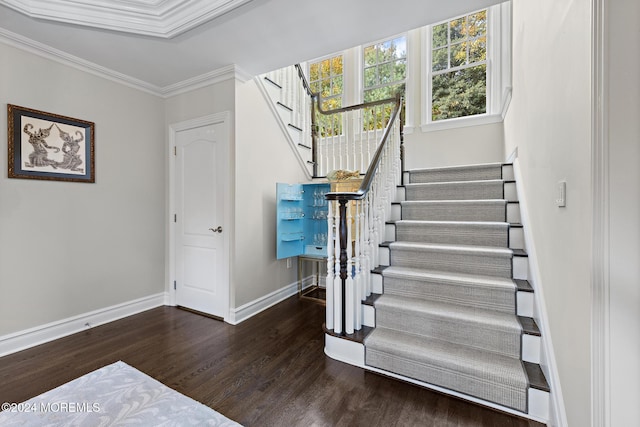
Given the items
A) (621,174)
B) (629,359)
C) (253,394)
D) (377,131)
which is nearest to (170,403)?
(253,394)

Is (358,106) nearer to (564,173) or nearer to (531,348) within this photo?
(564,173)

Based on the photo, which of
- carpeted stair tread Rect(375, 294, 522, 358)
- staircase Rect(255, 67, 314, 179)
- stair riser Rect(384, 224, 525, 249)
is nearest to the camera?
carpeted stair tread Rect(375, 294, 522, 358)

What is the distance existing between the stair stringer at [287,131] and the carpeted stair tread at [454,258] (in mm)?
1919

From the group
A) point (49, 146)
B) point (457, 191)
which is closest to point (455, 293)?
point (457, 191)

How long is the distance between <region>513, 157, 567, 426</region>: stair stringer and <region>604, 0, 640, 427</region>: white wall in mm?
661

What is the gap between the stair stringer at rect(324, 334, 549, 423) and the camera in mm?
1492

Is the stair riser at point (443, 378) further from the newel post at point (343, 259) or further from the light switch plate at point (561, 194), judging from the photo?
the light switch plate at point (561, 194)

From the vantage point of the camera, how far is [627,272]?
2.65ft

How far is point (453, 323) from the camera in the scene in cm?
189

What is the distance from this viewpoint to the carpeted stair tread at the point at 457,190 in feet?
9.07

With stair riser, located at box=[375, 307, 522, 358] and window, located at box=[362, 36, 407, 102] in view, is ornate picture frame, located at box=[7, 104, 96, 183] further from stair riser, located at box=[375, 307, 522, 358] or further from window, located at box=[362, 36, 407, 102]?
window, located at box=[362, 36, 407, 102]

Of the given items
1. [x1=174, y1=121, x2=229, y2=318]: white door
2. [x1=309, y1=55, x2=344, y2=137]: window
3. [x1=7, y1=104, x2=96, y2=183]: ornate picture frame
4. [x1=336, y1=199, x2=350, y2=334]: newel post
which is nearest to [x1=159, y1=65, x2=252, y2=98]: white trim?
[x1=174, y1=121, x2=229, y2=318]: white door

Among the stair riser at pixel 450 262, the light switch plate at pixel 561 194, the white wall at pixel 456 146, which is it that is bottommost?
the stair riser at pixel 450 262

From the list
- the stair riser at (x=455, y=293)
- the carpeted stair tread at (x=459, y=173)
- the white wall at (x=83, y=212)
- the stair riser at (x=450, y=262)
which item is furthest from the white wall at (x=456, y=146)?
the white wall at (x=83, y=212)
